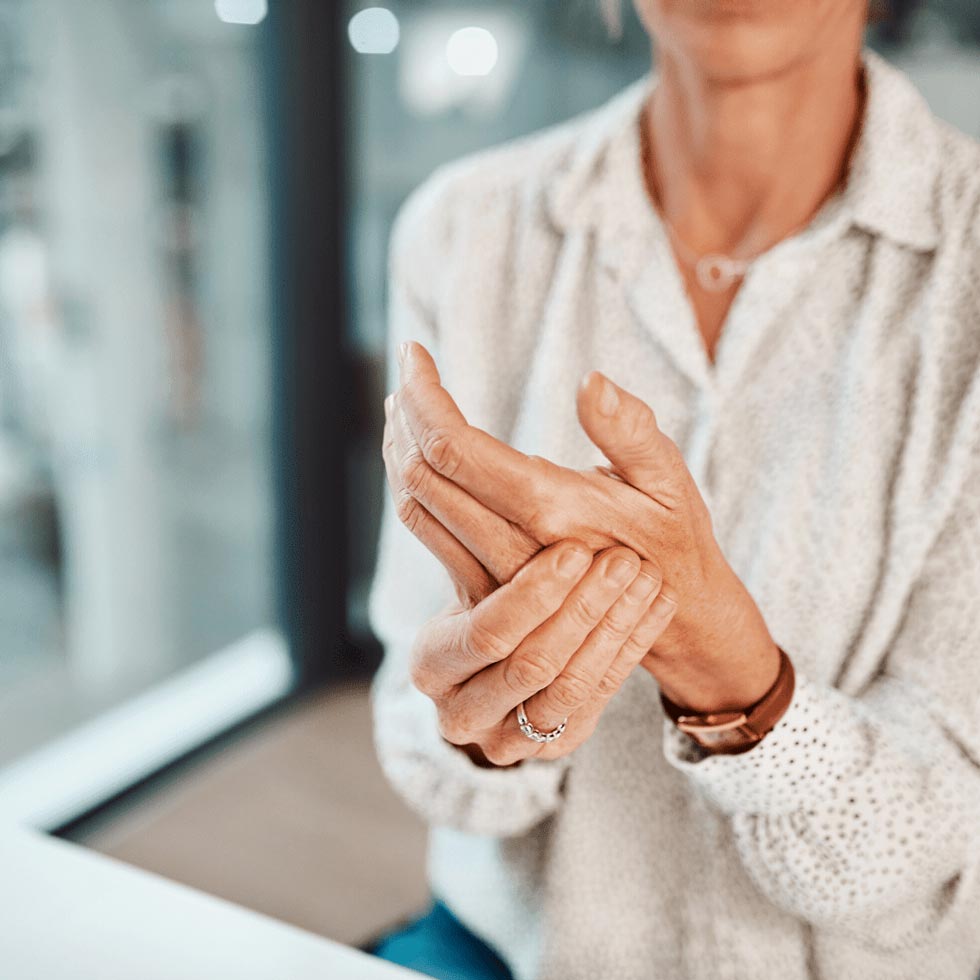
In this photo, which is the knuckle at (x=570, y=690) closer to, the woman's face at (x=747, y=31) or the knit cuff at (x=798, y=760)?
the knit cuff at (x=798, y=760)

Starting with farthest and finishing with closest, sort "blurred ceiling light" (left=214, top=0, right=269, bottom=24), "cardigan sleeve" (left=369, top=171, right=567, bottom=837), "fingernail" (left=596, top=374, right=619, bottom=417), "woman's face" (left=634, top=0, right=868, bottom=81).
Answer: "blurred ceiling light" (left=214, top=0, right=269, bottom=24)
"cardigan sleeve" (left=369, top=171, right=567, bottom=837)
"woman's face" (left=634, top=0, right=868, bottom=81)
"fingernail" (left=596, top=374, right=619, bottom=417)

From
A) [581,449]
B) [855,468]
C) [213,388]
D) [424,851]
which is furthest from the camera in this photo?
[213,388]

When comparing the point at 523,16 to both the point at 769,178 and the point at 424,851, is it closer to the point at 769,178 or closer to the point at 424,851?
the point at 769,178

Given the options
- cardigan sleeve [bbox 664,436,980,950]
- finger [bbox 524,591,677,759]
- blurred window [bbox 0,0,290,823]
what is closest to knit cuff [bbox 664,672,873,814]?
cardigan sleeve [bbox 664,436,980,950]

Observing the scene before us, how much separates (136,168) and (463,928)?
1767 millimetres

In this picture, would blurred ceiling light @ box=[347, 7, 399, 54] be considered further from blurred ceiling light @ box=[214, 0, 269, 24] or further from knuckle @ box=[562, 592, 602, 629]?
knuckle @ box=[562, 592, 602, 629]

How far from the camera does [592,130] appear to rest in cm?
95

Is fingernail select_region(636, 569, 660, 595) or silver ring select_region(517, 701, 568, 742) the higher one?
fingernail select_region(636, 569, 660, 595)

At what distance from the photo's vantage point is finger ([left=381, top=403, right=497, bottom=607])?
60 centimetres

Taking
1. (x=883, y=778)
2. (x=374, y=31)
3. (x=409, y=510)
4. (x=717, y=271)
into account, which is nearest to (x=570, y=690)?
(x=409, y=510)

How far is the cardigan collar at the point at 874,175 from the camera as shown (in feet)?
2.58

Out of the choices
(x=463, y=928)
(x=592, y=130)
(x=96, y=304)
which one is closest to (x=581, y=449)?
(x=592, y=130)

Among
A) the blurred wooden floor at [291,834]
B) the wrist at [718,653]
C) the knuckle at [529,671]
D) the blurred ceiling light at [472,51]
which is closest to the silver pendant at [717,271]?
the wrist at [718,653]

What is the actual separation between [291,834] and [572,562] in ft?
5.68
